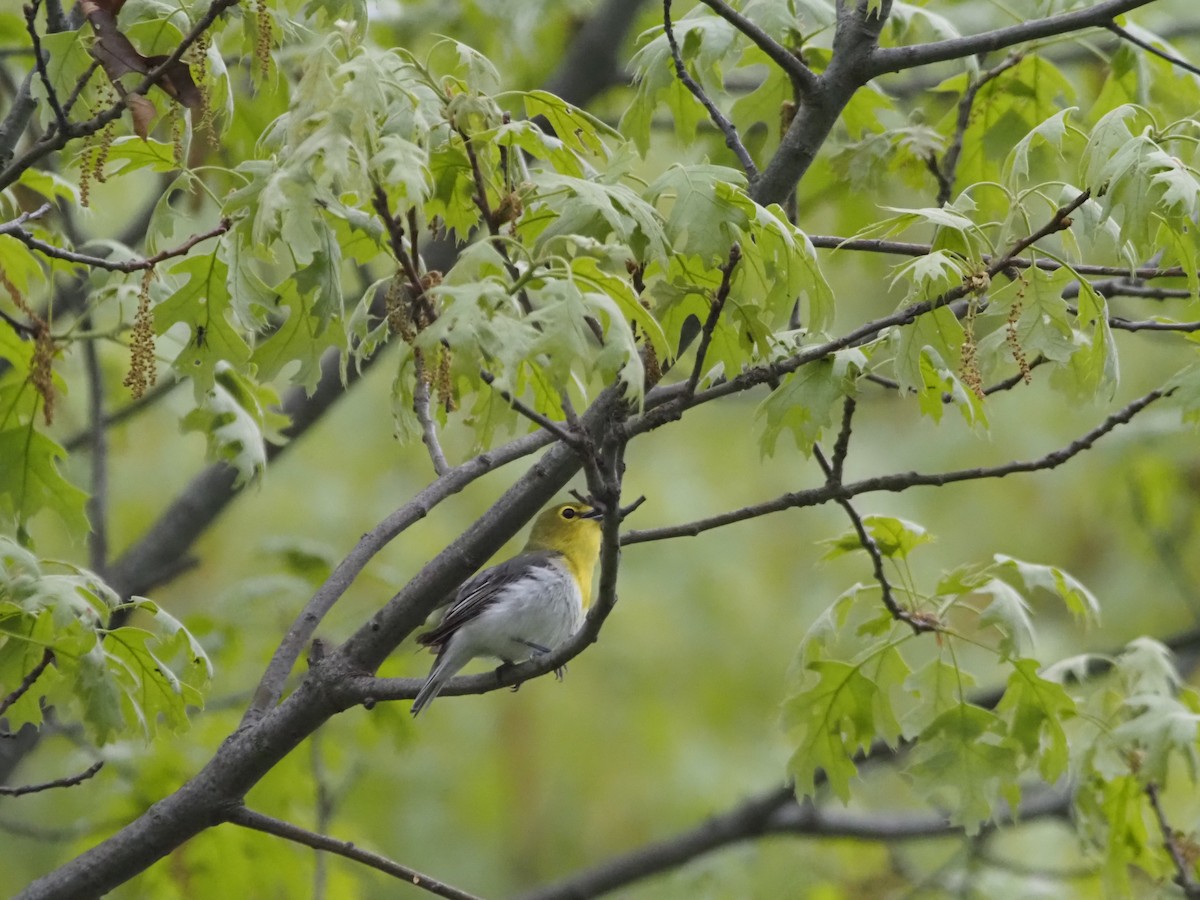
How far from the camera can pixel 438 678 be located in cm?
340

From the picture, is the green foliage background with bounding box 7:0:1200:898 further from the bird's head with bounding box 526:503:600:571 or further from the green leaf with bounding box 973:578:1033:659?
the bird's head with bounding box 526:503:600:571

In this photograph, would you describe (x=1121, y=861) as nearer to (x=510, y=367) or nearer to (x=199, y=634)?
(x=510, y=367)

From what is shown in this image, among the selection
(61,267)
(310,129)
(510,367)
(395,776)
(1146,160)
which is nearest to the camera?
(510,367)

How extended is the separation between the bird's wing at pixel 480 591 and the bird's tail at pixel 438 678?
0.07m

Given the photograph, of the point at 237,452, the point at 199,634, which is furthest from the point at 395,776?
the point at 237,452

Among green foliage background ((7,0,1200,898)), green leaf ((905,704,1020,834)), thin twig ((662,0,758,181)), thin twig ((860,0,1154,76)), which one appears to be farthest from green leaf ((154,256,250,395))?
green leaf ((905,704,1020,834))

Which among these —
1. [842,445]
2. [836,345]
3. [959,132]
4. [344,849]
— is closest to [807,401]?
[836,345]

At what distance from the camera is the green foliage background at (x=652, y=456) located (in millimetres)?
2801

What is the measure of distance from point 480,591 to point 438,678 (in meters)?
1.17

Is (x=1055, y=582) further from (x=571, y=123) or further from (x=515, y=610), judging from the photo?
(x=571, y=123)

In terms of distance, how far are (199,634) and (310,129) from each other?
3783 millimetres

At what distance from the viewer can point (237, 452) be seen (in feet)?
13.0

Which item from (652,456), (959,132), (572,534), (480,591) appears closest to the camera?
(959,132)

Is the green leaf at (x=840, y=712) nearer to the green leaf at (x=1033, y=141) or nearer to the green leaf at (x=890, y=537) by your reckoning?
the green leaf at (x=890, y=537)
